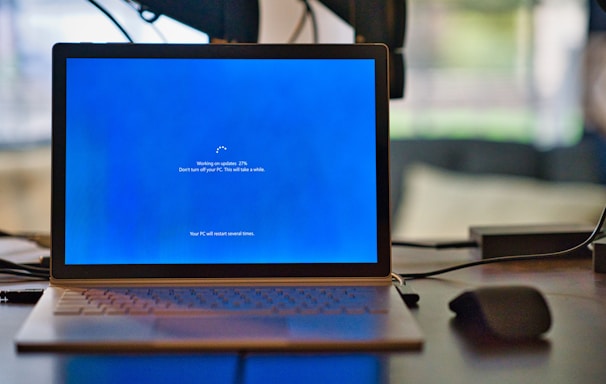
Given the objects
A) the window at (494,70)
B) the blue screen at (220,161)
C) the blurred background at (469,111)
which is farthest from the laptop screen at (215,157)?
the window at (494,70)

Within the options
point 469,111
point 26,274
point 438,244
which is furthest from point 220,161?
point 469,111

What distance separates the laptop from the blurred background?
6.52 ft

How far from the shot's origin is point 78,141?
92 cm

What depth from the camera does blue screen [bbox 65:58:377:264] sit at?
0.92 meters

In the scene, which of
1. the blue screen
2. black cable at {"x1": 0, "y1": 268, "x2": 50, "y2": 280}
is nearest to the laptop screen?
the blue screen

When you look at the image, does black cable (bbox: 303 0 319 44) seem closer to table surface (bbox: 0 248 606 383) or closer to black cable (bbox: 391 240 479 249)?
black cable (bbox: 391 240 479 249)

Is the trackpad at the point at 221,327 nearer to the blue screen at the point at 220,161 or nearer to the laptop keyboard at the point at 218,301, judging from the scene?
the laptop keyboard at the point at 218,301

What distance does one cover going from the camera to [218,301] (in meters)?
0.84

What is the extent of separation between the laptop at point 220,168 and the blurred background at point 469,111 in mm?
1986

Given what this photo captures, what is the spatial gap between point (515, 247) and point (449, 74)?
2394mm

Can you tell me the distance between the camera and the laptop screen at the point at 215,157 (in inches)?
36.3

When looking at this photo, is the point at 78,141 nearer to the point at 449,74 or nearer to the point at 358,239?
the point at 358,239

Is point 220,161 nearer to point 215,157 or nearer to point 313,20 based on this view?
point 215,157

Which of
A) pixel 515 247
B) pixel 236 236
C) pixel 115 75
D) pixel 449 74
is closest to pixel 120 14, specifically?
pixel 115 75
